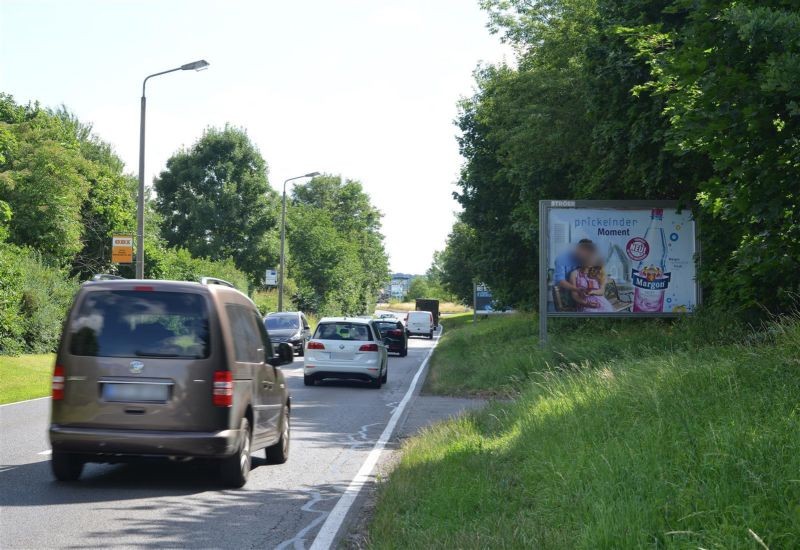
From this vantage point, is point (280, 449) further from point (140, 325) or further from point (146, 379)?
point (140, 325)

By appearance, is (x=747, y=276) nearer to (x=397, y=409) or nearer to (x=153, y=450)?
(x=397, y=409)

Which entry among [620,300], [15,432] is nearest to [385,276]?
[620,300]

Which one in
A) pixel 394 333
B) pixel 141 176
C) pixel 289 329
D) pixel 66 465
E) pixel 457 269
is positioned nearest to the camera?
pixel 66 465

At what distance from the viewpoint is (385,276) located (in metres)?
123

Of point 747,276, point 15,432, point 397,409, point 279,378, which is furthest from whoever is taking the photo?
point 397,409

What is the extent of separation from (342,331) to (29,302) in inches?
423

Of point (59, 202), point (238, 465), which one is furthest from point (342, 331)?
point (59, 202)

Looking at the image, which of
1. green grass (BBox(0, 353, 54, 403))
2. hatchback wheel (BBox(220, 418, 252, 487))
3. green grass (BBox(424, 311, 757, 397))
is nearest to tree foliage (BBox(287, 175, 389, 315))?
green grass (BBox(0, 353, 54, 403))

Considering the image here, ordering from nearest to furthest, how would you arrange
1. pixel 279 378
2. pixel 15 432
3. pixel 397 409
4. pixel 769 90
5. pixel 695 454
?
pixel 695 454
pixel 769 90
pixel 279 378
pixel 15 432
pixel 397 409

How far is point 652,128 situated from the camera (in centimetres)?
1962

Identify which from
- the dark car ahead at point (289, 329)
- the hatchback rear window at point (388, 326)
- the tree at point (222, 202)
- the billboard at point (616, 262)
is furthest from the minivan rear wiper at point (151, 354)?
the tree at point (222, 202)

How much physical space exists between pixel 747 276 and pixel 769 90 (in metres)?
6.07

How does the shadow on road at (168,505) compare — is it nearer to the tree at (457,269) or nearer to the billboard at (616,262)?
the billboard at (616,262)

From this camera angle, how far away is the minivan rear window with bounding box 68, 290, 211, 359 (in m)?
8.70
